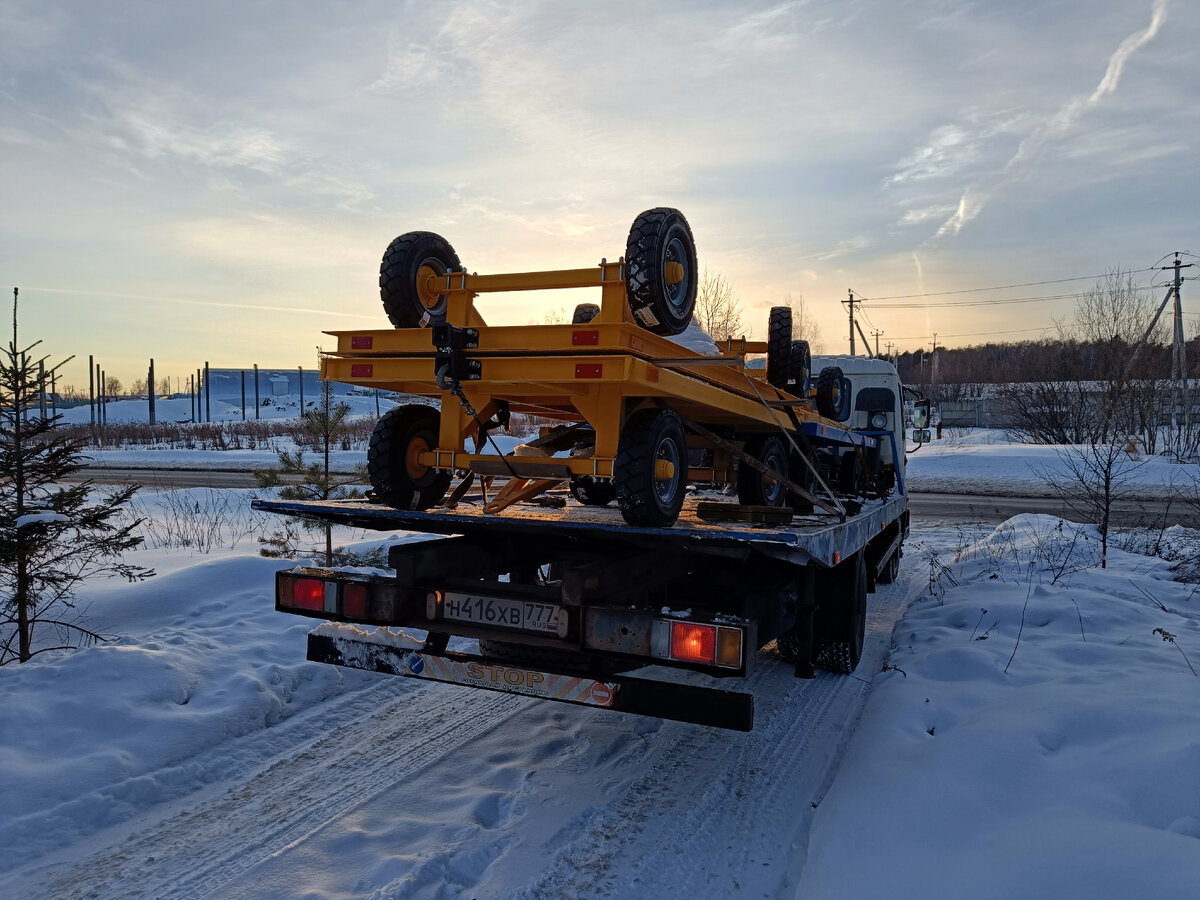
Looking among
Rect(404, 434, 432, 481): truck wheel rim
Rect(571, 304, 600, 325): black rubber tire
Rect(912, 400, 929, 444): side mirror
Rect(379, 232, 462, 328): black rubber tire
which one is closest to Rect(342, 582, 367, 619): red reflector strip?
Rect(404, 434, 432, 481): truck wheel rim

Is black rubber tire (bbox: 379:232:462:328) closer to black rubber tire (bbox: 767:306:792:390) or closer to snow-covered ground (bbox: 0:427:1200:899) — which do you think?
snow-covered ground (bbox: 0:427:1200:899)

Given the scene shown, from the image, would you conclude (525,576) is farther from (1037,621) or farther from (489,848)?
(1037,621)

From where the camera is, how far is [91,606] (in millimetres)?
5996

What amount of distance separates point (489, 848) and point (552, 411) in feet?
9.28

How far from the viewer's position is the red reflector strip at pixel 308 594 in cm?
406

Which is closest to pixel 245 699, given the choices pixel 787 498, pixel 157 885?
pixel 157 885

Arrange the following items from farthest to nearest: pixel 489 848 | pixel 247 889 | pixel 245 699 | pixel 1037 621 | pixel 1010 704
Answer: pixel 1037 621 → pixel 245 699 → pixel 1010 704 → pixel 489 848 → pixel 247 889

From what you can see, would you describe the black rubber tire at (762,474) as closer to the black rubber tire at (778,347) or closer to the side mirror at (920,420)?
the black rubber tire at (778,347)

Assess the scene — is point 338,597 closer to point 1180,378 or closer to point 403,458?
point 403,458

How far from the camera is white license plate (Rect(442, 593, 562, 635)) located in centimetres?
352

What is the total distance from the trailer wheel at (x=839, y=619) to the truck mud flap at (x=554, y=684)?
6.44 ft

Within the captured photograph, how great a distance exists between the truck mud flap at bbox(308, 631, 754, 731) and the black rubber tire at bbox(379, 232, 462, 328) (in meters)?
1.71

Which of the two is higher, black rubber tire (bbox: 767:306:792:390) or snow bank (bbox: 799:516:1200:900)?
black rubber tire (bbox: 767:306:792:390)

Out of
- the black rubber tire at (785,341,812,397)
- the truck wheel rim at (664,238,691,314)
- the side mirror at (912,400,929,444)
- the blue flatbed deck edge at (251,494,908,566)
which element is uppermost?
the truck wheel rim at (664,238,691,314)
